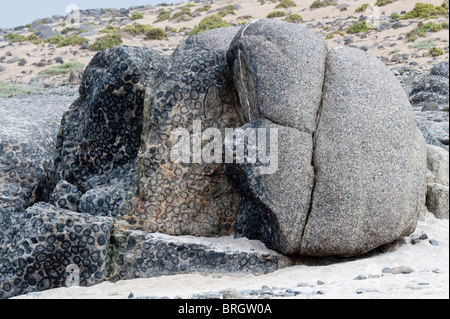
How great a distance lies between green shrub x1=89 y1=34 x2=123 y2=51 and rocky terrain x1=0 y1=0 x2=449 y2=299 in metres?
21.4

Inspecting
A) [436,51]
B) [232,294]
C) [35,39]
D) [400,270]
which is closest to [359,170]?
[400,270]

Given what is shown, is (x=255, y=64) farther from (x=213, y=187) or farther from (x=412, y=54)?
(x=412, y=54)

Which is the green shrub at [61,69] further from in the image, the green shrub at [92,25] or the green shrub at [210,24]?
the green shrub at [92,25]

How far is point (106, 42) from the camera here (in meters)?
28.3

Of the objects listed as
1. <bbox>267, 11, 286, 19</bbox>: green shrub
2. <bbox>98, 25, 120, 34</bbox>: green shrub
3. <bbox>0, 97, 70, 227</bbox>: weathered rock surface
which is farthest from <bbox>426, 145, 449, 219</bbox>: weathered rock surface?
<bbox>98, 25, 120, 34</bbox>: green shrub

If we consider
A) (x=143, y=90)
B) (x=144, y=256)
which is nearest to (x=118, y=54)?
(x=143, y=90)

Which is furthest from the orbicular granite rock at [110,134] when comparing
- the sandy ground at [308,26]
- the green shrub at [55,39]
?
the green shrub at [55,39]

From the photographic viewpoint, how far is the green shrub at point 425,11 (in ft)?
76.5

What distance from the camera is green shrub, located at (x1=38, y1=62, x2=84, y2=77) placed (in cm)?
2269

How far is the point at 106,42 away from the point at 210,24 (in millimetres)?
5854

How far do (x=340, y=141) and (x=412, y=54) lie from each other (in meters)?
14.5

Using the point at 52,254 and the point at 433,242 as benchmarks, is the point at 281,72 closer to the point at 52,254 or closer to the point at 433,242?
the point at 433,242

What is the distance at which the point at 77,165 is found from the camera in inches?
260

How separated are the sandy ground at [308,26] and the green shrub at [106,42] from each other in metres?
0.41
